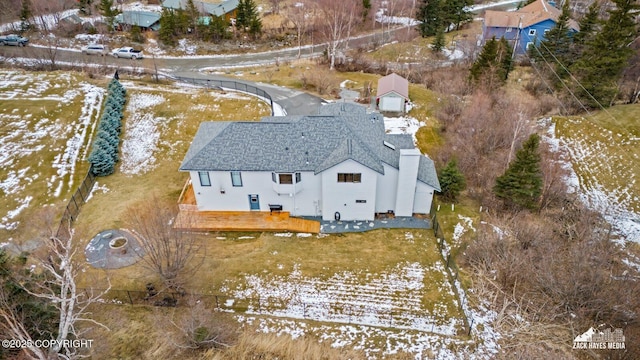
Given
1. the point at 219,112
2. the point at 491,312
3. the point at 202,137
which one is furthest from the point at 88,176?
the point at 491,312

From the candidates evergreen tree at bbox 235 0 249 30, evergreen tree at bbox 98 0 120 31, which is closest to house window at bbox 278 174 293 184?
evergreen tree at bbox 235 0 249 30

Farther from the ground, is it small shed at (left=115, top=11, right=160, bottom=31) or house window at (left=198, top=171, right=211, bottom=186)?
small shed at (left=115, top=11, right=160, bottom=31)

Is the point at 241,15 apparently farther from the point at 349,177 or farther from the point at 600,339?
the point at 600,339

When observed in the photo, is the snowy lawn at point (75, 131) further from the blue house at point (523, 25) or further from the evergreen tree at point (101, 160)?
the blue house at point (523, 25)

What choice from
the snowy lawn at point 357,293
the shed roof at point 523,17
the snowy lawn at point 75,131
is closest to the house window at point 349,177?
the snowy lawn at point 357,293

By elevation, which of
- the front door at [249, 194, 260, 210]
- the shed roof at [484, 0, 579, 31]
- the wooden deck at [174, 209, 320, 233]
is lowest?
the wooden deck at [174, 209, 320, 233]

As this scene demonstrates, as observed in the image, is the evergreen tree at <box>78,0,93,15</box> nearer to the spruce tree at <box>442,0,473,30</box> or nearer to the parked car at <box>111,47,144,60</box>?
the parked car at <box>111,47,144,60</box>
